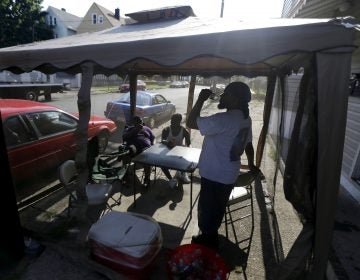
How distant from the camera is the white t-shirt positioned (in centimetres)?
285

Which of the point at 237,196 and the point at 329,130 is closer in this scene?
Result: the point at 329,130

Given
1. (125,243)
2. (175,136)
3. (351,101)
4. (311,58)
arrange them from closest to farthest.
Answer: (311,58) → (125,243) → (175,136) → (351,101)

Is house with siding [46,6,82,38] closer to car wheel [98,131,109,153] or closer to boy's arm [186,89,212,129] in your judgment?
car wheel [98,131,109,153]

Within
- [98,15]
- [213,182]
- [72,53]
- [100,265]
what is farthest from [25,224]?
[98,15]

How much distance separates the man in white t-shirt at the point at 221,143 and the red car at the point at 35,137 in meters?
2.51

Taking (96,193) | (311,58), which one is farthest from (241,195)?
(311,58)

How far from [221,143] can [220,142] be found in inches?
0.6

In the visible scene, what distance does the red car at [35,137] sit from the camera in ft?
14.2

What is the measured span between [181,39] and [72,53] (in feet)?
4.34

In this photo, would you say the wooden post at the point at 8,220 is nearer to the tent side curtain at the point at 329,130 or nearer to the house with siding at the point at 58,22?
the tent side curtain at the point at 329,130

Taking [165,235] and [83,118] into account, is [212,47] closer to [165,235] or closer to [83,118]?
[83,118]

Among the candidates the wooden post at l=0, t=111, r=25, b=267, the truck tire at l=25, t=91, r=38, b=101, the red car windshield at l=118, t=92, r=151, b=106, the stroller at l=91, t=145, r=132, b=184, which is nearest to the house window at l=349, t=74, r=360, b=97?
the stroller at l=91, t=145, r=132, b=184

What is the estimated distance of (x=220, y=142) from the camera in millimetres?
2941

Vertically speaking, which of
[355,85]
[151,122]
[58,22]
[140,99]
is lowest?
[151,122]
